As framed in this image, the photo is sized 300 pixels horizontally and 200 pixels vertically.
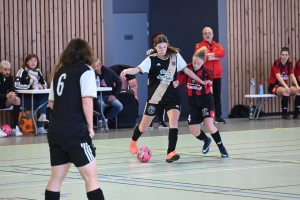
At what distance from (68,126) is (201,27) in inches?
506

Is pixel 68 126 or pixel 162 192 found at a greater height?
pixel 68 126

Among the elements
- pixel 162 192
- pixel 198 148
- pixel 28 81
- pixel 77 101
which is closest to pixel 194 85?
pixel 198 148

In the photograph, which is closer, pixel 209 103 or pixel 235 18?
pixel 209 103

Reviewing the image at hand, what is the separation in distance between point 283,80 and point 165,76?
27.1 feet

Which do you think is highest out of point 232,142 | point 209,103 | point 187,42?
point 187,42

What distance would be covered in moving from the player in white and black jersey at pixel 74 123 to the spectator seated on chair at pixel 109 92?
8.62m

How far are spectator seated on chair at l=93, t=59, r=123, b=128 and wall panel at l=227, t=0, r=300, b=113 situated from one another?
436 cm

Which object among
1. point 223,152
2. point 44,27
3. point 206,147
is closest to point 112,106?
point 44,27

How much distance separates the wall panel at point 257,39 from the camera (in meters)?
16.7

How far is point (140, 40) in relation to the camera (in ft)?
59.8

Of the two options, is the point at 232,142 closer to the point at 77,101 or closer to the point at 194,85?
the point at 194,85

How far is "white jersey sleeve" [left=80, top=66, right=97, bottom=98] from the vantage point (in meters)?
4.37

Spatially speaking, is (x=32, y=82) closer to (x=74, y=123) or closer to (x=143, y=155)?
(x=143, y=155)

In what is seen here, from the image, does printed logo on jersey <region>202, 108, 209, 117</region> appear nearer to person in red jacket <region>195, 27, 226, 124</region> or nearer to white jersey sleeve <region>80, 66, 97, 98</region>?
white jersey sleeve <region>80, 66, 97, 98</region>
